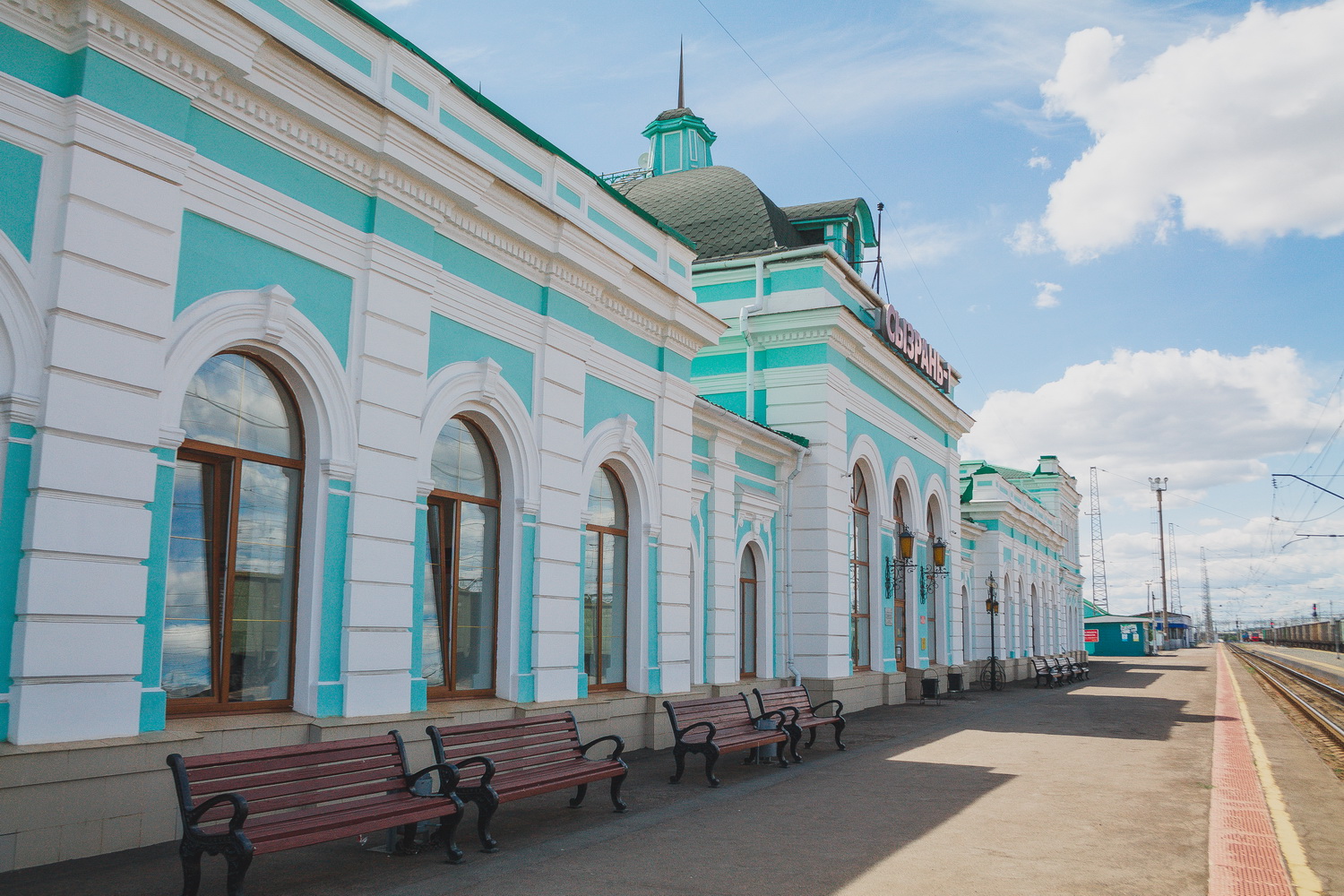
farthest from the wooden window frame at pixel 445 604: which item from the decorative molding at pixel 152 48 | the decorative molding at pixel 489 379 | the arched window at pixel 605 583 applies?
the decorative molding at pixel 152 48

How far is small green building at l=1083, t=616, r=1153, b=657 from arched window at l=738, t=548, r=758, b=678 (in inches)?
2163

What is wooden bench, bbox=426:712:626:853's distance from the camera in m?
6.72

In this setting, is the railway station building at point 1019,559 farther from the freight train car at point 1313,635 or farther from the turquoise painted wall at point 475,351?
the freight train car at point 1313,635

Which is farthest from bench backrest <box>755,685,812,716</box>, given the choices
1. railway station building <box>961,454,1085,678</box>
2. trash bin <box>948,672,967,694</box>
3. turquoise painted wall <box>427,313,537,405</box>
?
railway station building <box>961,454,1085,678</box>

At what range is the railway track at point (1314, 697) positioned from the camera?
17.2m

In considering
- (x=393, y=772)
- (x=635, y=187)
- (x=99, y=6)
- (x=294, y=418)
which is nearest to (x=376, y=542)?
(x=294, y=418)

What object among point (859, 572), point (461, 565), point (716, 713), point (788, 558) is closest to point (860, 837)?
point (716, 713)

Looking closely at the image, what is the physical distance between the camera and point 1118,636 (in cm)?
6544

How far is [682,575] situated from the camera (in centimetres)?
1265

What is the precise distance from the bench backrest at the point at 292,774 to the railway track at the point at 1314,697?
A: 13352 millimetres

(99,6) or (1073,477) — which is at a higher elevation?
(1073,477)

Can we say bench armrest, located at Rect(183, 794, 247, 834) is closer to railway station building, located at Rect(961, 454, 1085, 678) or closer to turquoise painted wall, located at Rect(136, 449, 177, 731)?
turquoise painted wall, located at Rect(136, 449, 177, 731)

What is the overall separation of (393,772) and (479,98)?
6.07 metres

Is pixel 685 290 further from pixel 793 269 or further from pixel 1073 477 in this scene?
pixel 1073 477
